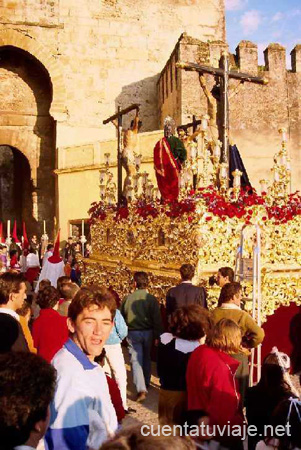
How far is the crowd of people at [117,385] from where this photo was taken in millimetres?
2045

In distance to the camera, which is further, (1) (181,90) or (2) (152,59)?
(2) (152,59)

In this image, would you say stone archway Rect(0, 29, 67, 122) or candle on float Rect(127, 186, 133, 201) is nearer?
candle on float Rect(127, 186, 133, 201)

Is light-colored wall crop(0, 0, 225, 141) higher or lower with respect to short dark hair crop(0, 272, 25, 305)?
higher

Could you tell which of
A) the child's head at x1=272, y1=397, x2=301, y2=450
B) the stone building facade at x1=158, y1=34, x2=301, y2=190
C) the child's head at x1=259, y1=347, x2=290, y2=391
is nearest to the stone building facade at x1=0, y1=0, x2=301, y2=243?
the stone building facade at x1=158, y1=34, x2=301, y2=190

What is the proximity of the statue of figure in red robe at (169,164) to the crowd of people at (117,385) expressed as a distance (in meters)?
3.57

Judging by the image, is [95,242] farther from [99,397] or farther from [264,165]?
[99,397]

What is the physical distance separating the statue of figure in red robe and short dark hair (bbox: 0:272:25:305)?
16.3 ft

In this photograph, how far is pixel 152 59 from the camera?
26078 mm

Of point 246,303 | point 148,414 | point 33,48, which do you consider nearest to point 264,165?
point 33,48

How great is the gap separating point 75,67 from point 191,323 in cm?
2235

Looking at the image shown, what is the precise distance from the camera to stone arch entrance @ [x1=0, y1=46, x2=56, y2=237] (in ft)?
83.0

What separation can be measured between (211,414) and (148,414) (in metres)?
3.15

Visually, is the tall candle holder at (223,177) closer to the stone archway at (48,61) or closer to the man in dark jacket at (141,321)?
the man in dark jacket at (141,321)

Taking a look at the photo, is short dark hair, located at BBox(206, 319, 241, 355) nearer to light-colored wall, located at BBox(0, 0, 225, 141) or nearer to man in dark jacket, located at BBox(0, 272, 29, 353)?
man in dark jacket, located at BBox(0, 272, 29, 353)
